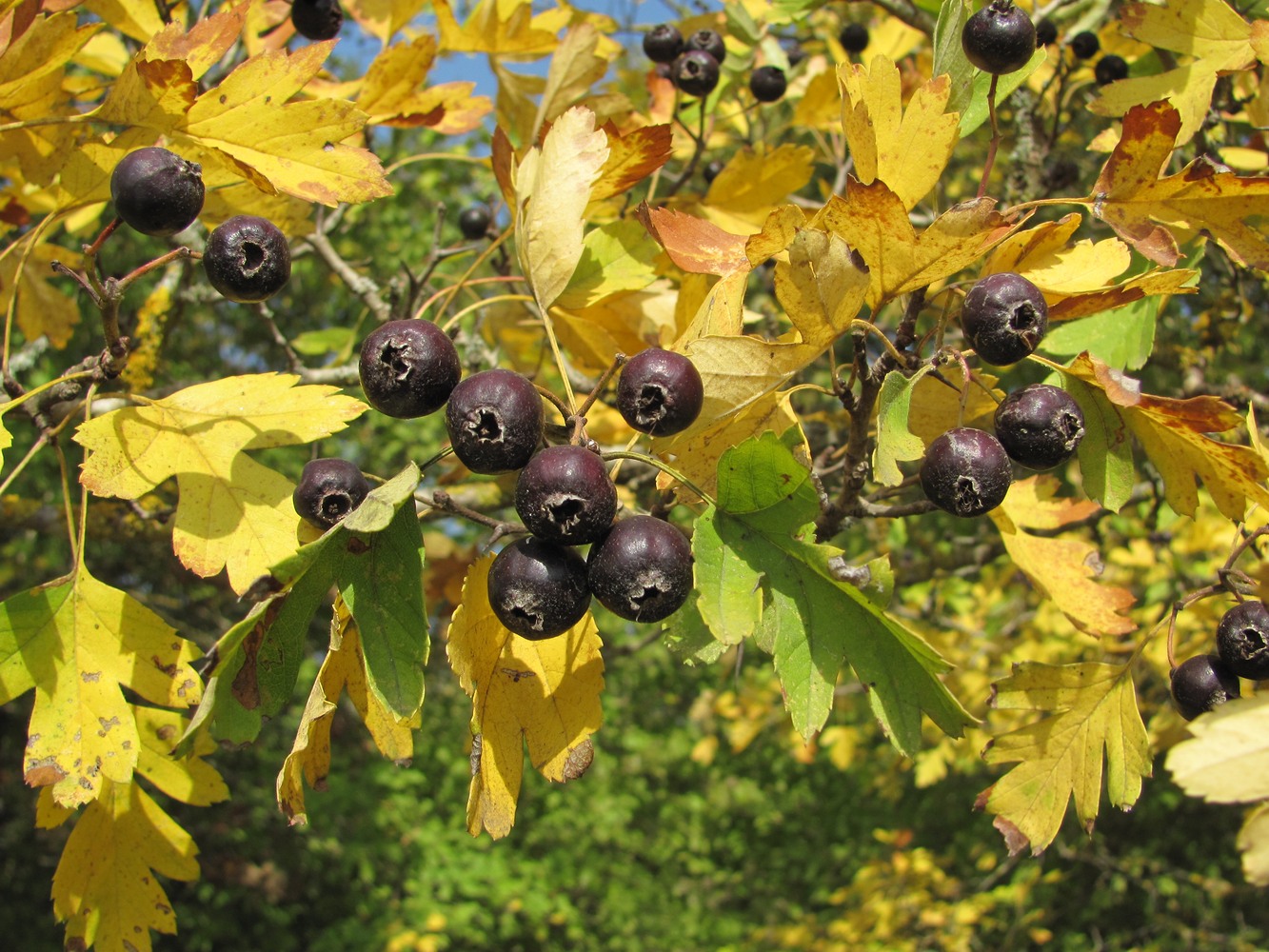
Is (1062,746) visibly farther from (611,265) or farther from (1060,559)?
(611,265)

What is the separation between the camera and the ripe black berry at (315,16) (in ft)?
6.69

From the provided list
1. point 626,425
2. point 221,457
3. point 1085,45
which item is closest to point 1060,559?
point 626,425

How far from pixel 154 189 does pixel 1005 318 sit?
117cm

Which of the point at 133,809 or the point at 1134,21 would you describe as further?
the point at 1134,21

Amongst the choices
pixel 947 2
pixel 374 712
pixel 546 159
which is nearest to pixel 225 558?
pixel 374 712

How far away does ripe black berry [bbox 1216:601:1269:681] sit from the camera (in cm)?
132

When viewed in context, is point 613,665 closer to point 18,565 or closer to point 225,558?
point 18,565

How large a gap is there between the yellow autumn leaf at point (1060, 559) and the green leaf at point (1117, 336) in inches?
9.5

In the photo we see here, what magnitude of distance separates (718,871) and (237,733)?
8.14 meters

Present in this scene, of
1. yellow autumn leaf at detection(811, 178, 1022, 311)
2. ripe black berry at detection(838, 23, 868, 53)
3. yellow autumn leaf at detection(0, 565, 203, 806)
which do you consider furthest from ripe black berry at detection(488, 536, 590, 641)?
ripe black berry at detection(838, 23, 868, 53)

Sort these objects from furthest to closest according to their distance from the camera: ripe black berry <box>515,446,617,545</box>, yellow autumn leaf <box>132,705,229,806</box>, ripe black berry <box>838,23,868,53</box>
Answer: ripe black berry <box>838,23,868,53</box> → yellow autumn leaf <box>132,705,229,806</box> → ripe black berry <box>515,446,617,545</box>

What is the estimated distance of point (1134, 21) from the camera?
169 centimetres

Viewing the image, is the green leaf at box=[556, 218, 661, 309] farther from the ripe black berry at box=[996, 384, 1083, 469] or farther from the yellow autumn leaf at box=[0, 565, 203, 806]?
the yellow autumn leaf at box=[0, 565, 203, 806]

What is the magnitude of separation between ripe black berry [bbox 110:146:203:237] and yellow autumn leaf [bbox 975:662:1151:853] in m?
1.44
